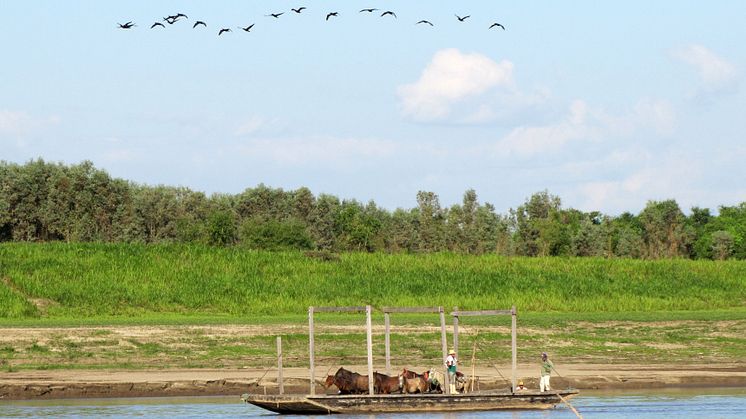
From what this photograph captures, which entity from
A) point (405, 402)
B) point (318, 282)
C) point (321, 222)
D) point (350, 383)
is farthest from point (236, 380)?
point (321, 222)

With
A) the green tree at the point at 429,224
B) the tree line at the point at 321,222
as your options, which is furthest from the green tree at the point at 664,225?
the green tree at the point at 429,224

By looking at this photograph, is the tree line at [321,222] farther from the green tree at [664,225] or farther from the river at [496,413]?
the river at [496,413]

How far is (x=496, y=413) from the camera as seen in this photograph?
32.8 m

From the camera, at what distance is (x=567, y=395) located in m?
33.2

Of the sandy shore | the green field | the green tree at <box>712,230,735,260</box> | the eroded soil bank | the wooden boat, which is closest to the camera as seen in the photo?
the wooden boat

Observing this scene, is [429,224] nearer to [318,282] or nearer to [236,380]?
[318,282]

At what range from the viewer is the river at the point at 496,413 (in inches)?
1266

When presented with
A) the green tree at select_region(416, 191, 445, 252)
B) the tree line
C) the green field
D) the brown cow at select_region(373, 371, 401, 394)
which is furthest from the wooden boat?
the green tree at select_region(416, 191, 445, 252)

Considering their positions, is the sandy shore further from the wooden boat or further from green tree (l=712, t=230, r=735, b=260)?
green tree (l=712, t=230, r=735, b=260)

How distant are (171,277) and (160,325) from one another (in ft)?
48.4

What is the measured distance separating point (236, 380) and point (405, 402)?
6956 mm

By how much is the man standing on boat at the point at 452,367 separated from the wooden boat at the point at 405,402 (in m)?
0.38

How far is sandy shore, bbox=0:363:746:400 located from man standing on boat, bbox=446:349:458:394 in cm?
411

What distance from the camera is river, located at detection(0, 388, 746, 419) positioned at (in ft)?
105
